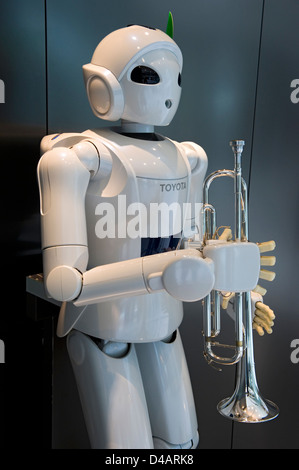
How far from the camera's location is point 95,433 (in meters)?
1.21

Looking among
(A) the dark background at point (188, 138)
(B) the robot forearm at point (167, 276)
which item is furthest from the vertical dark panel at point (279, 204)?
(B) the robot forearm at point (167, 276)

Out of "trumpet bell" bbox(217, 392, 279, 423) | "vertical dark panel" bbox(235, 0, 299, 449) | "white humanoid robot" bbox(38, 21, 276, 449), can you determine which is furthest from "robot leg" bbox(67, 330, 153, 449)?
"vertical dark panel" bbox(235, 0, 299, 449)

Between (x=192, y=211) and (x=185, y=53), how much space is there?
2.33 feet

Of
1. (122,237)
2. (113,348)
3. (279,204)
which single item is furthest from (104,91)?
(279,204)

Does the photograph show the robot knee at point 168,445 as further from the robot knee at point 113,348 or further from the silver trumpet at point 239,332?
the robot knee at point 113,348

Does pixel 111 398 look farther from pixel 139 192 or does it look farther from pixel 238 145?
pixel 238 145

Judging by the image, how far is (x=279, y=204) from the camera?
2008 mm

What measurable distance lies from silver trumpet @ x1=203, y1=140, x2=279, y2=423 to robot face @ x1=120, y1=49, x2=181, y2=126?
211 mm

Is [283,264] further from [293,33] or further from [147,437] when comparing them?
[147,437]

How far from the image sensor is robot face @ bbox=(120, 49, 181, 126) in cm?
114

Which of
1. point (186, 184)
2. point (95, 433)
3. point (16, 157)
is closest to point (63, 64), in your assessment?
point (16, 157)

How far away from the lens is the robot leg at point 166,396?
1.32 metres

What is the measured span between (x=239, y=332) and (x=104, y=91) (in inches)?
26.5

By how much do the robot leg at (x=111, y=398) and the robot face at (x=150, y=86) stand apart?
0.59 m
